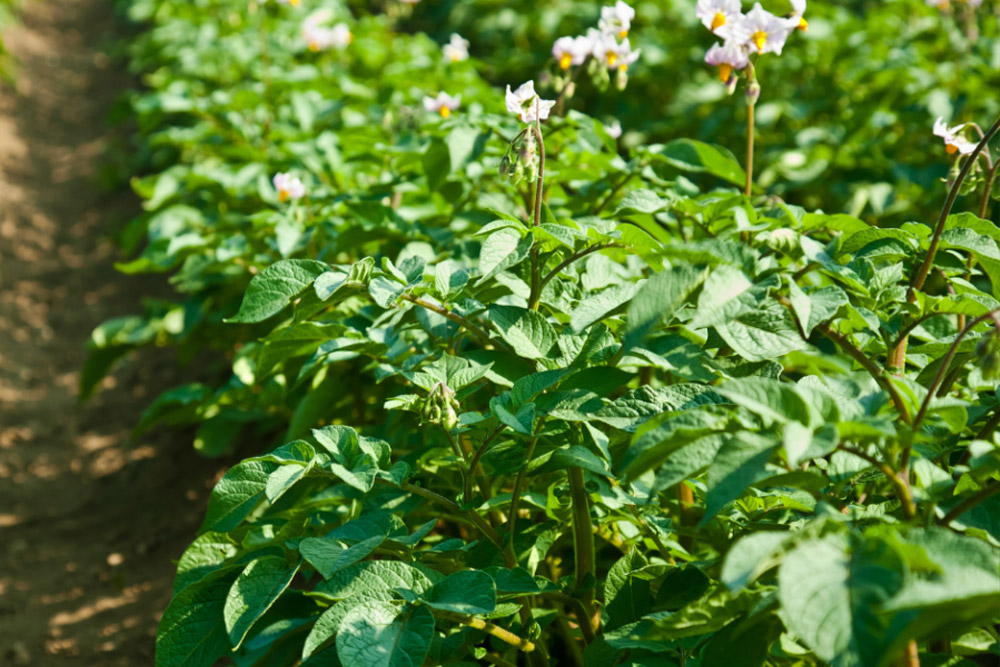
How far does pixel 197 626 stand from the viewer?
1.28 m

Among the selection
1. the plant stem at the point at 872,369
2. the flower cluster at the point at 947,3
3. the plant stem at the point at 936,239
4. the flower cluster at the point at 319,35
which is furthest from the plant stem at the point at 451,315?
the flower cluster at the point at 319,35

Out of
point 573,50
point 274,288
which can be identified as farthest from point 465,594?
point 573,50

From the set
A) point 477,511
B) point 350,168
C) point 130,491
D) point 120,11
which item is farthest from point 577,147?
point 120,11

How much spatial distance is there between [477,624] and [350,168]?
5.24ft

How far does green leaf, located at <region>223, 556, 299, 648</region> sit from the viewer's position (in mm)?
1188

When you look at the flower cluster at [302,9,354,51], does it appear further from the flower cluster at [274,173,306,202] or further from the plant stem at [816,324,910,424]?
the plant stem at [816,324,910,424]

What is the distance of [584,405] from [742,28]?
0.86 meters

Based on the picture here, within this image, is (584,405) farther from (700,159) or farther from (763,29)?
(700,159)

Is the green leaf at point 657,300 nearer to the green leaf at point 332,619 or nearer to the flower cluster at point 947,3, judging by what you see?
the green leaf at point 332,619

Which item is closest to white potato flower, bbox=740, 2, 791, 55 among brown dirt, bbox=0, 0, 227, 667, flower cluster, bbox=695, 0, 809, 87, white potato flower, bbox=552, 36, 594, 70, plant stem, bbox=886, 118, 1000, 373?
flower cluster, bbox=695, 0, 809, 87

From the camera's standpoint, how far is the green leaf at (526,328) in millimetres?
1306

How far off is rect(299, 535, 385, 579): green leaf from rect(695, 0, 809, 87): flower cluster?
3.59 ft

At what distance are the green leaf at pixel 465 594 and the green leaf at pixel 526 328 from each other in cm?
34

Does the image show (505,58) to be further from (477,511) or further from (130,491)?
(477,511)
